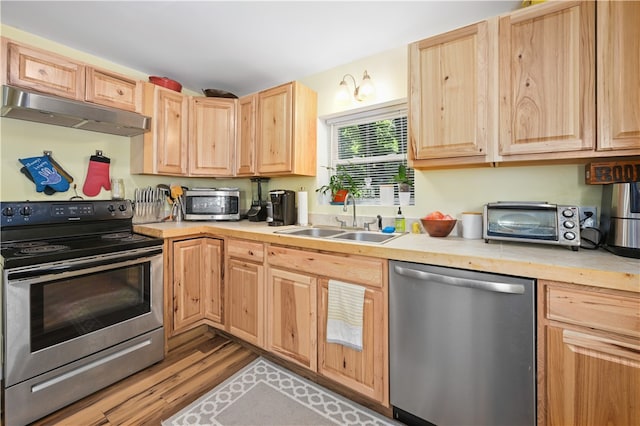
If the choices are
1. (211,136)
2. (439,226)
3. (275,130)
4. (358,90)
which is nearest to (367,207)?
(439,226)

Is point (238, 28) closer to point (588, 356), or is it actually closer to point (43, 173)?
point (43, 173)

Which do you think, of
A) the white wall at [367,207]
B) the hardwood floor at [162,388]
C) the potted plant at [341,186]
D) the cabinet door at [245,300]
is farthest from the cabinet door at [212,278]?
the potted plant at [341,186]

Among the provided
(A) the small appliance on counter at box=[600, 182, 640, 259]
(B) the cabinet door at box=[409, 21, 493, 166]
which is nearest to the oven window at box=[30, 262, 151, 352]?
(B) the cabinet door at box=[409, 21, 493, 166]

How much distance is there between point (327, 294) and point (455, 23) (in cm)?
200

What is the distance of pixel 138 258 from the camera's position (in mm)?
1881

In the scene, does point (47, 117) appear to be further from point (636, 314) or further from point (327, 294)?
point (636, 314)

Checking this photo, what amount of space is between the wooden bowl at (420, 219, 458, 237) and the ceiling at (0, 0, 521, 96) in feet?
4.39

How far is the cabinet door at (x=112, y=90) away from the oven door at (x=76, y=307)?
1198 mm

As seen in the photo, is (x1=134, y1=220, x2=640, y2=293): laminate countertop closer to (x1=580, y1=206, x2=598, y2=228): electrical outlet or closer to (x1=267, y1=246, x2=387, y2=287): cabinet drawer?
(x1=267, y1=246, x2=387, y2=287): cabinet drawer

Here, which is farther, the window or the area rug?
the window

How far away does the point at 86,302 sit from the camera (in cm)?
168

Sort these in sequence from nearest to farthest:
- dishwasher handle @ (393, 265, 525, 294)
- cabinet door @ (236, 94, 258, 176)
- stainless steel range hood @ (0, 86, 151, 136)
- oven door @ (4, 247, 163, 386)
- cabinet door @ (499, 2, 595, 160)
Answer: dishwasher handle @ (393, 265, 525, 294)
cabinet door @ (499, 2, 595, 160)
oven door @ (4, 247, 163, 386)
stainless steel range hood @ (0, 86, 151, 136)
cabinet door @ (236, 94, 258, 176)

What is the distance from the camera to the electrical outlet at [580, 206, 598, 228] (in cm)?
146

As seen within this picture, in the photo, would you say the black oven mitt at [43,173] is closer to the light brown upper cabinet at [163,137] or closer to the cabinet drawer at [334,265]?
the light brown upper cabinet at [163,137]
